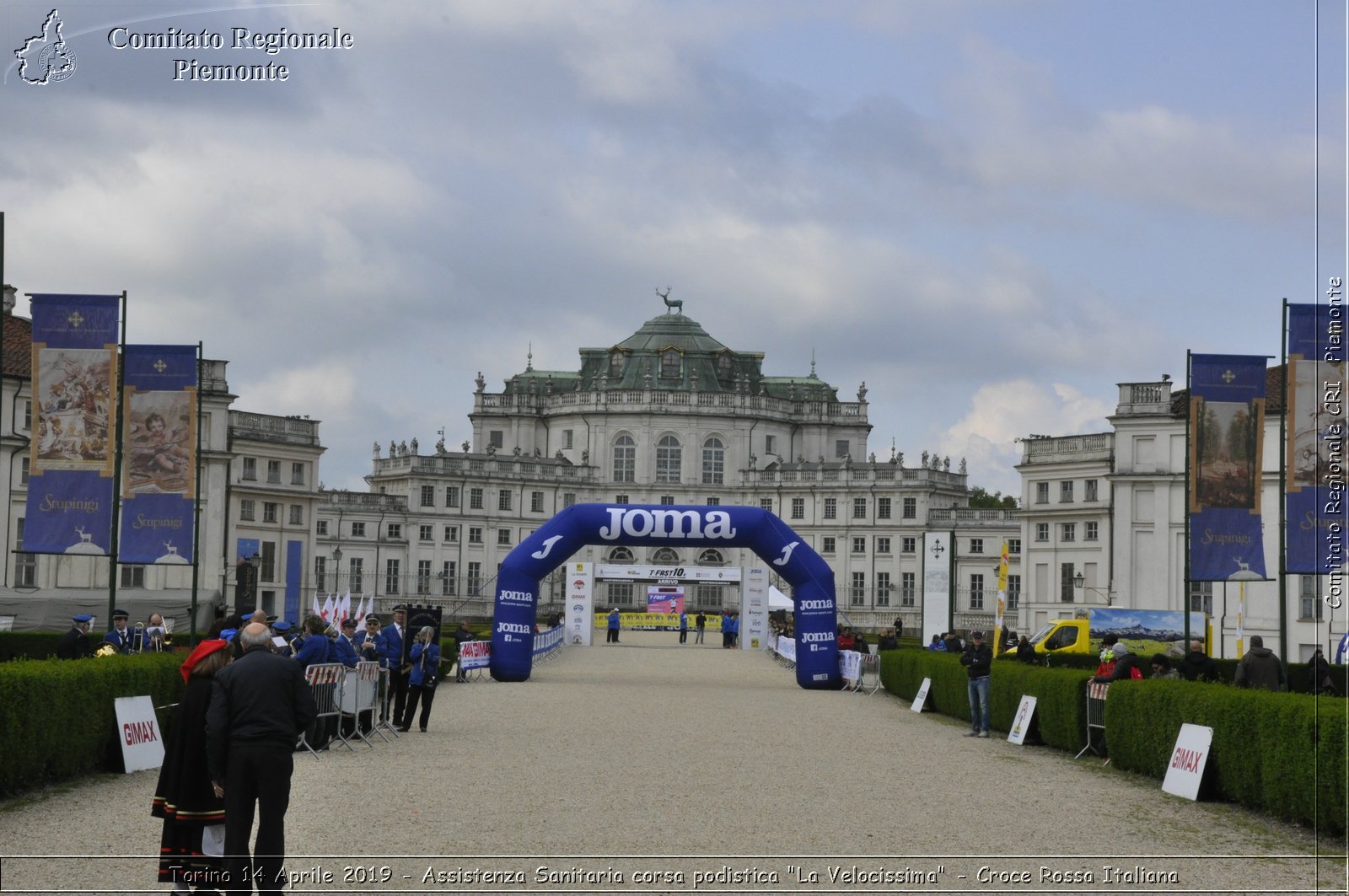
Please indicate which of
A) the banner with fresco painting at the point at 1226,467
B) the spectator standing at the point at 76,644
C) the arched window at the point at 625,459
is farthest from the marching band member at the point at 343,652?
the arched window at the point at 625,459

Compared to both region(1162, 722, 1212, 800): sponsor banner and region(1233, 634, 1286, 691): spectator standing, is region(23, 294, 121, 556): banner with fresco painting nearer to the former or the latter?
region(1162, 722, 1212, 800): sponsor banner

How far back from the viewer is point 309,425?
8088 centimetres

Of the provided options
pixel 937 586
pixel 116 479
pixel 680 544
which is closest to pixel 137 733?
pixel 116 479

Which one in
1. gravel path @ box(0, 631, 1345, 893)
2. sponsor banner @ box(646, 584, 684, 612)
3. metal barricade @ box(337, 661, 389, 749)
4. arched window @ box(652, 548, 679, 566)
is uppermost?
arched window @ box(652, 548, 679, 566)

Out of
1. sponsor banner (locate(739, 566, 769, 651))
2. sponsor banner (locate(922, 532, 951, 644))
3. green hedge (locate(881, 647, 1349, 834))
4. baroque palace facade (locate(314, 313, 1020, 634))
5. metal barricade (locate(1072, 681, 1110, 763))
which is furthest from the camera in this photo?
baroque palace facade (locate(314, 313, 1020, 634))

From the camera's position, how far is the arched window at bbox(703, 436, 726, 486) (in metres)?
112

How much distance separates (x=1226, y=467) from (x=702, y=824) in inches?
498

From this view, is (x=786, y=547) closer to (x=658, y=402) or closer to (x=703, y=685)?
(x=703, y=685)

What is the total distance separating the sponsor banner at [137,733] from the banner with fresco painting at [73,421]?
14.4 ft

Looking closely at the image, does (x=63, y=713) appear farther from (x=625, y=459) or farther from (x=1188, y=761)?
(x=625, y=459)

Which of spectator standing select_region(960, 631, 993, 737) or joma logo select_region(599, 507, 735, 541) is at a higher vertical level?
joma logo select_region(599, 507, 735, 541)

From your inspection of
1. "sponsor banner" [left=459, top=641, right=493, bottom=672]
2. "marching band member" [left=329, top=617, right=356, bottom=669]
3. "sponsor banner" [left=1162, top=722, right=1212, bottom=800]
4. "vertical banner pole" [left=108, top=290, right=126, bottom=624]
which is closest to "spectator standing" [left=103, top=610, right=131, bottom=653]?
"vertical banner pole" [left=108, top=290, right=126, bottom=624]

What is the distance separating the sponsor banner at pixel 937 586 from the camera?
43.1m

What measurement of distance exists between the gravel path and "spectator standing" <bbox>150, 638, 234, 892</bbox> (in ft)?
2.06
